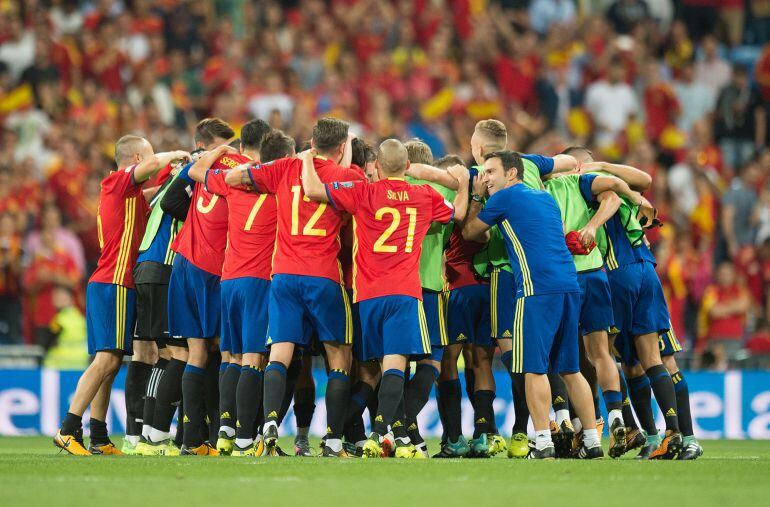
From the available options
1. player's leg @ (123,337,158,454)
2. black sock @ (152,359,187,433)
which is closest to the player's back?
black sock @ (152,359,187,433)

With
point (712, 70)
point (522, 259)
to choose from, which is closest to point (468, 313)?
point (522, 259)

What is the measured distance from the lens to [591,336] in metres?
10.4

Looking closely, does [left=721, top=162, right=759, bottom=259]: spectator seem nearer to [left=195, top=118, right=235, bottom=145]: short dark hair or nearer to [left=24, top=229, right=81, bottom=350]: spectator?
[left=24, top=229, right=81, bottom=350]: spectator

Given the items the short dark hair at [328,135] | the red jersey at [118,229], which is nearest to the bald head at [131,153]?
the red jersey at [118,229]

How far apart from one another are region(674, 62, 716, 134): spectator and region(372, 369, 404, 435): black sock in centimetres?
1260

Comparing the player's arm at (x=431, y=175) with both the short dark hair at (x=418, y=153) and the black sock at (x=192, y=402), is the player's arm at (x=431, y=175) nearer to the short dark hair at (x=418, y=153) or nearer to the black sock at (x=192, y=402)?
the short dark hair at (x=418, y=153)

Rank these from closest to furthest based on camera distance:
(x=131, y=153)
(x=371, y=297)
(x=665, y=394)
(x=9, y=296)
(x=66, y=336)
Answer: (x=371, y=297), (x=665, y=394), (x=131, y=153), (x=66, y=336), (x=9, y=296)

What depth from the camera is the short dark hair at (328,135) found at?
1023cm

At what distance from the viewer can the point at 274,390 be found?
9766 mm

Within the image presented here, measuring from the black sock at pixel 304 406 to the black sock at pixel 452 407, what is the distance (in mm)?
1118

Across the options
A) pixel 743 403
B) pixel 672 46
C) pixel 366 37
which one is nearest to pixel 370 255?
pixel 743 403

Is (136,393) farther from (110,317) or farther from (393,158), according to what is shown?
(393,158)

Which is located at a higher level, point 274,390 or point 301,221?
point 301,221

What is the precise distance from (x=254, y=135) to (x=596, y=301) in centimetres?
319
